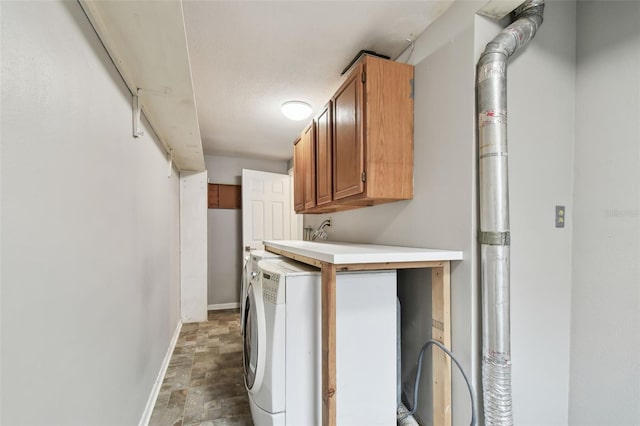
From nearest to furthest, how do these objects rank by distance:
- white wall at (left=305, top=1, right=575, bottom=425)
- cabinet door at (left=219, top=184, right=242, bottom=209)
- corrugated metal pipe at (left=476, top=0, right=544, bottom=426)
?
corrugated metal pipe at (left=476, top=0, right=544, bottom=426), white wall at (left=305, top=1, right=575, bottom=425), cabinet door at (left=219, top=184, right=242, bottom=209)

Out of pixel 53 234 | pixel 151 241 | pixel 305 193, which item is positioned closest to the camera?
pixel 53 234

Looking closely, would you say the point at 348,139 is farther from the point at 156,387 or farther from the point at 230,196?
the point at 230,196

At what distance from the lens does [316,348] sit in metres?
1.37

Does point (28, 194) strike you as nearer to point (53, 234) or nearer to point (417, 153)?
point (53, 234)

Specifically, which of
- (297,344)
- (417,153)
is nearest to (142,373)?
(297,344)

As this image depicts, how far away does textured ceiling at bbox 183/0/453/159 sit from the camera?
1436 mm

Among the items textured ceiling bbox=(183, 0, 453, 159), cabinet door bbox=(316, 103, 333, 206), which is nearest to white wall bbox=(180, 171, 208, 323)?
textured ceiling bbox=(183, 0, 453, 159)

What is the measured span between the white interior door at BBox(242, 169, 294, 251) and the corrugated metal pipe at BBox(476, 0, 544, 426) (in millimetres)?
3327

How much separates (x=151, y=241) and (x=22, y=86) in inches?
59.1

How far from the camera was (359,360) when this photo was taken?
140 centimetres

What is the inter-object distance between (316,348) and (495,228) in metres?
0.98

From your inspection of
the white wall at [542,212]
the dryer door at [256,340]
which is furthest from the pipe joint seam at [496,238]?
the dryer door at [256,340]

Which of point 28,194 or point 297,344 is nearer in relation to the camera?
point 28,194

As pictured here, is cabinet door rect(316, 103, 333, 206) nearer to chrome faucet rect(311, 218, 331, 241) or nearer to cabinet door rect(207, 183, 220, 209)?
chrome faucet rect(311, 218, 331, 241)
